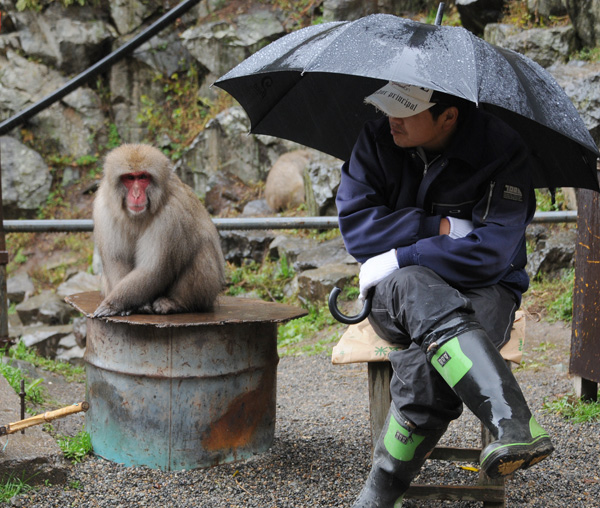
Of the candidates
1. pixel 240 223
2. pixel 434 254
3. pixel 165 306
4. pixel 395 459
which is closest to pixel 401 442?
pixel 395 459

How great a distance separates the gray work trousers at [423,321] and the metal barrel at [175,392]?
0.97 m

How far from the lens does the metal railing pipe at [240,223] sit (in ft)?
15.4

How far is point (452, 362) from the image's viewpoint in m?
2.13

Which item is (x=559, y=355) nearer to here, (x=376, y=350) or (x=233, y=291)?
(x=376, y=350)

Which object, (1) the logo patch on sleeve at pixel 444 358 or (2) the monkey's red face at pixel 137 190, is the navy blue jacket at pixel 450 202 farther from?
(2) the monkey's red face at pixel 137 190

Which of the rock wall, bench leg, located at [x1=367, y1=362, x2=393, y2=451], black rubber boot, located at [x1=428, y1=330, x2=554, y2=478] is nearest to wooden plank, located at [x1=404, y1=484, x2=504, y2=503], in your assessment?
bench leg, located at [x1=367, y1=362, x2=393, y2=451]

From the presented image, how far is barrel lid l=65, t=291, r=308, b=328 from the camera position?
3010mm

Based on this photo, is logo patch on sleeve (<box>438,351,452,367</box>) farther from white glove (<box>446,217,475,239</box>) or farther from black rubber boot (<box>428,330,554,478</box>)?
white glove (<box>446,217,475,239</box>)

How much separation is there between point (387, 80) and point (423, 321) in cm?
87

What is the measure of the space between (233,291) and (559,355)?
402 cm

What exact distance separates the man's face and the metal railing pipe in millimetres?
2140

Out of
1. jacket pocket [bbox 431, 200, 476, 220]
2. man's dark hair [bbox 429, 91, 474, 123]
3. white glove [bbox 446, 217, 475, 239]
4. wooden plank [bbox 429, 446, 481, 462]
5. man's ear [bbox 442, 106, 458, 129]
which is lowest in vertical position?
wooden plank [bbox 429, 446, 481, 462]

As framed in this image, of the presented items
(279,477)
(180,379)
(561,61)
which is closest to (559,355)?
(279,477)

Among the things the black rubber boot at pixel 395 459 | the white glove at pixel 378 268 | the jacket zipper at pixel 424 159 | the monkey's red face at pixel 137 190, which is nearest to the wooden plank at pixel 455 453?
the black rubber boot at pixel 395 459
